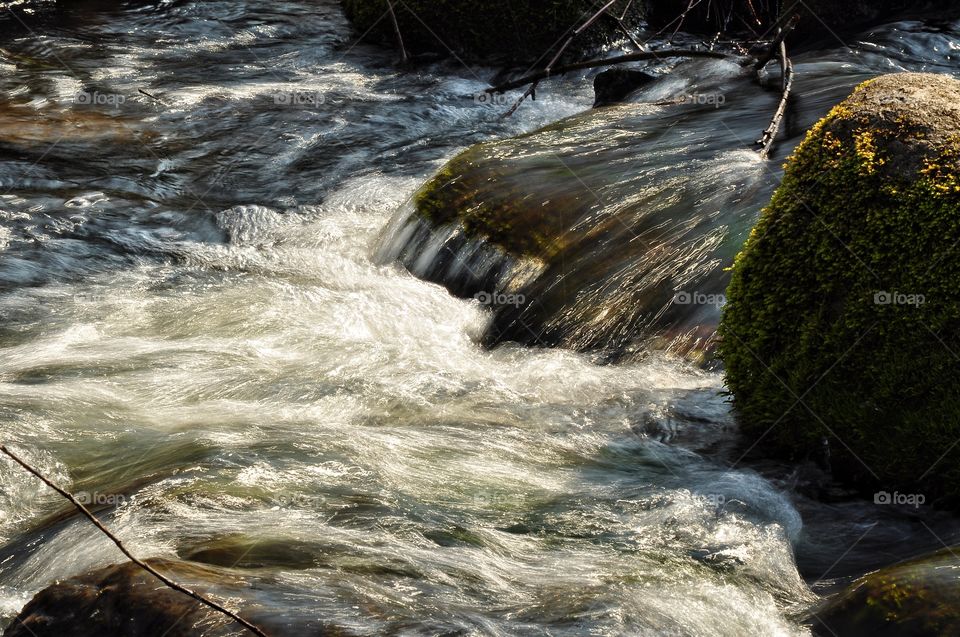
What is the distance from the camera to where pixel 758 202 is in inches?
236

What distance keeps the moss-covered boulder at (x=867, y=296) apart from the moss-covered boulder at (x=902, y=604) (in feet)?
2.48

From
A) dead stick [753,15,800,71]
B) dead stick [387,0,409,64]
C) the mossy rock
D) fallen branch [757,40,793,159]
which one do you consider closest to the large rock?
fallen branch [757,40,793,159]

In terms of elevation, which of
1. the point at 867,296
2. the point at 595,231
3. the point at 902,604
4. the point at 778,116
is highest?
the point at 778,116

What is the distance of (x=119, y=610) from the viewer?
2977mm

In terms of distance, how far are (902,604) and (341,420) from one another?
262cm

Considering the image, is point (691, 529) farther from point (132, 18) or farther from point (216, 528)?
point (132, 18)

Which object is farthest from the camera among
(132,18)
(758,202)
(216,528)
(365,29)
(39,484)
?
(132,18)

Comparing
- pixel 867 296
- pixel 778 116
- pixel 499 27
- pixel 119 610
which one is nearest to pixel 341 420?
pixel 119 610

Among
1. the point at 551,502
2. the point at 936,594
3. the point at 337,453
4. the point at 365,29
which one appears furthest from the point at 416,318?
the point at 365,29

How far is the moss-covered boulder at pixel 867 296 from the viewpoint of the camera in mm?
4047

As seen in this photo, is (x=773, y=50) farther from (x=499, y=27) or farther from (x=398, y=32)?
(x=398, y=32)

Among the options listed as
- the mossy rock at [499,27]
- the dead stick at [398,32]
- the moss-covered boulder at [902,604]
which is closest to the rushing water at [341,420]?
the moss-covered boulder at [902,604]

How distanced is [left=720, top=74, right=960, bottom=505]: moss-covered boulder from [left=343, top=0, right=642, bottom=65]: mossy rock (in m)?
7.43

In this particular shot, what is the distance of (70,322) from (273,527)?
319 cm
